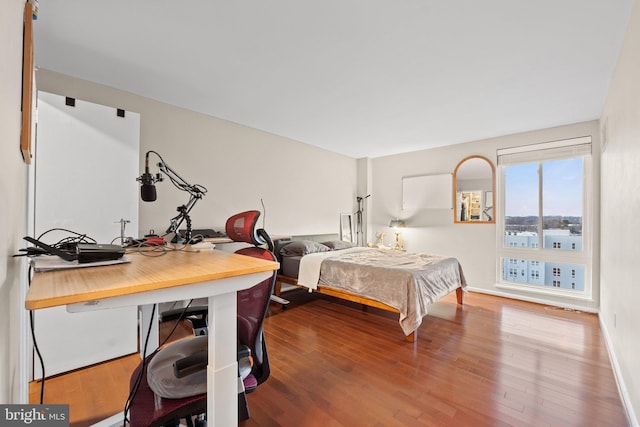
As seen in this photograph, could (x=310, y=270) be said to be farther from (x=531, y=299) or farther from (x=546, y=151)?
(x=546, y=151)

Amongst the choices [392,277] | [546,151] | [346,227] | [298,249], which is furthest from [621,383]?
[346,227]

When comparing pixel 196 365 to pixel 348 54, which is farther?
pixel 348 54

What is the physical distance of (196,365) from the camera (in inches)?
38.6

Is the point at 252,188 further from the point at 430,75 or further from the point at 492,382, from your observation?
the point at 492,382

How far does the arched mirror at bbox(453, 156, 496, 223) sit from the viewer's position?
444 cm

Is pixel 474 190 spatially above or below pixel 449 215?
above

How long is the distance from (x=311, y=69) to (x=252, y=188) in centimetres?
202

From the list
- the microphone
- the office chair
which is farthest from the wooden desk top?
the microphone

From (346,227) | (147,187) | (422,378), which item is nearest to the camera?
(147,187)

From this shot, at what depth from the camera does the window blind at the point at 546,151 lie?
11.9 ft

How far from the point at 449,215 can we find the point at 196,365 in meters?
4.79

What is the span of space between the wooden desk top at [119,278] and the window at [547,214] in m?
4.55

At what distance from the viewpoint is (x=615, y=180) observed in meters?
2.34

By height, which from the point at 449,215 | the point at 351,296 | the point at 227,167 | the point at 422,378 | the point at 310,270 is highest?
the point at 227,167
